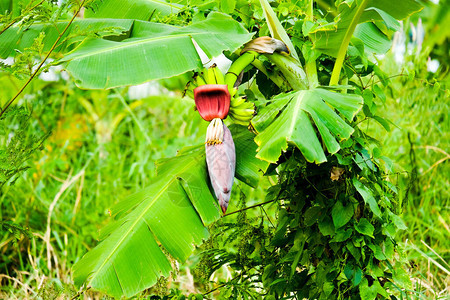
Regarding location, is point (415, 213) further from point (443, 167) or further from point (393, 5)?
point (393, 5)

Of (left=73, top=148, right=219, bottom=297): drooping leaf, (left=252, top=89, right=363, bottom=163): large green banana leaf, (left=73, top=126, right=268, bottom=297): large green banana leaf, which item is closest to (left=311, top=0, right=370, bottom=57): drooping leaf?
(left=252, top=89, right=363, bottom=163): large green banana leaf

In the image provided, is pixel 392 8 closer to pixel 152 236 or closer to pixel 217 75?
→ pixel 217 75

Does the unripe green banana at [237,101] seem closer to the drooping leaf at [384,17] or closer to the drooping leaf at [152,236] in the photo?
the drooping leaf at [152,236]

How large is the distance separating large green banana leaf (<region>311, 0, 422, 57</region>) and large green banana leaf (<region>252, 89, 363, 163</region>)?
234 millimetres

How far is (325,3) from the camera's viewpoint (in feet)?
7.38

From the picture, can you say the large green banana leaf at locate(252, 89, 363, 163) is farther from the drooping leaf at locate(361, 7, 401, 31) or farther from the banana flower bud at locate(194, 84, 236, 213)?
the drooping leaf at locate(361, 7, 401, 31)

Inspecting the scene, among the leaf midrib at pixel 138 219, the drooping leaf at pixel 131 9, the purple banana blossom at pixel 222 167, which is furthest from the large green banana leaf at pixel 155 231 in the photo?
the drooping leaf at pixel 131 9

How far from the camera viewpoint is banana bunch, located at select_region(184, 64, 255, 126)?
1739mm

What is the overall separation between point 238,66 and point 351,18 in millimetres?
460

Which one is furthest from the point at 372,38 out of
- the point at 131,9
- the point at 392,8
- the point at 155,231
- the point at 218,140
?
the point at 155,231

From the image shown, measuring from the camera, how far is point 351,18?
5.87ft

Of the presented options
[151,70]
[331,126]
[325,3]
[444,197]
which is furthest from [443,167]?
[151,70]

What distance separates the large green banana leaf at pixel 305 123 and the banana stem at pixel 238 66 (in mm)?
207

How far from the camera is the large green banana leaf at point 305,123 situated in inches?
55.7
